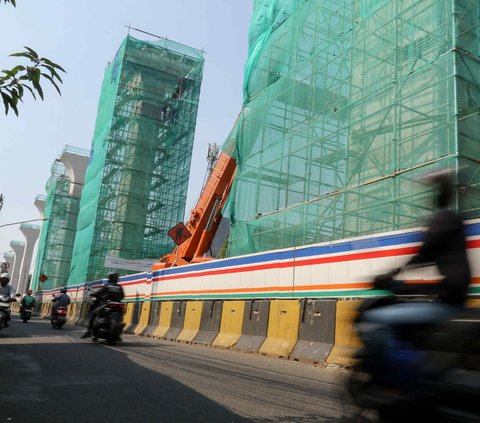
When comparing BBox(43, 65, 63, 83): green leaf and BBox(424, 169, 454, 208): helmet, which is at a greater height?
BBox(43, 65, 63, 83): green leaf

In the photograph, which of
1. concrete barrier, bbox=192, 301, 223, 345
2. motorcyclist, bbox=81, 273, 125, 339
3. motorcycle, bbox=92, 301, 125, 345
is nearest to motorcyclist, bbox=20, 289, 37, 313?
concrete barrier, bbox=192, 301, 223, 345

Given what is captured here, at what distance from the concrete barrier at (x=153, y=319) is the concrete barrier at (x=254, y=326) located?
6.07 m

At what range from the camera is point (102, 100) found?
3959 centimetres

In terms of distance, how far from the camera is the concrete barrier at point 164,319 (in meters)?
15.8

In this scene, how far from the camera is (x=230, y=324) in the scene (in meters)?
12.1

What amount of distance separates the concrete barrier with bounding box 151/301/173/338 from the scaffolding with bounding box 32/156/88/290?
3704cm

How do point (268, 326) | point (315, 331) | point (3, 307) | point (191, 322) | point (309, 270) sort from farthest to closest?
point (191, 322) → point (3, 307) → point (268, 326) → point (309, 270) → point (315, 331)

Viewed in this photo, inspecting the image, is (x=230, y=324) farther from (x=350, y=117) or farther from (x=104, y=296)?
(x=350, y=117)

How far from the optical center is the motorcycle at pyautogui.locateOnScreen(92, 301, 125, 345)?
35.5 feet

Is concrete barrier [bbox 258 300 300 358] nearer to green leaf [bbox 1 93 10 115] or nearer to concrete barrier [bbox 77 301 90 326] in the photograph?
green leaf [bbox 1 93 10 115]

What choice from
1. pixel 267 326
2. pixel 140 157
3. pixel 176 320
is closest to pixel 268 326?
pixel 267 326

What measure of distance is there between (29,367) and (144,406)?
2969 mm

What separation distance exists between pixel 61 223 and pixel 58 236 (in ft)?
5.22

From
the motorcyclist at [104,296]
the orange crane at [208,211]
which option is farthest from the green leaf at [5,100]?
the orange crane at [208,211]
